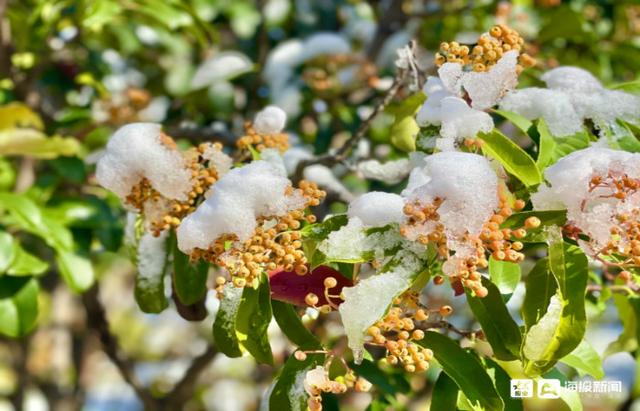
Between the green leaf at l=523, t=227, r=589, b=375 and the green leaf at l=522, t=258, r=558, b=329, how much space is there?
0.9 inches

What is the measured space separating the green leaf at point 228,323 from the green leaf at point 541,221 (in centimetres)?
26

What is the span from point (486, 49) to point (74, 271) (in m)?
0.79

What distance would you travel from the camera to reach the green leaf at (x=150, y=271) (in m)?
0.91

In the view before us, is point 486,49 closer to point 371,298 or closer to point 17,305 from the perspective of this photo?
point 371,298

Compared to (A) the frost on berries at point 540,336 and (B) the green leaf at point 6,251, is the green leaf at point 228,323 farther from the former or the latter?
(B) the green leaf at point 6,251

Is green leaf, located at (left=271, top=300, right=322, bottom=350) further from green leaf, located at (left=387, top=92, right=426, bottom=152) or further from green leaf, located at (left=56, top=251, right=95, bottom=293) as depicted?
green leaf, located at (left=56, top=251, right=95, bottom=293)

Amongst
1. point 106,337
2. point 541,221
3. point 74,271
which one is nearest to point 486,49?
point 541,221

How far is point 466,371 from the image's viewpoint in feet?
2.40

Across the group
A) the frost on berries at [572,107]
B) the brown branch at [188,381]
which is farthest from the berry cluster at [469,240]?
the brown branch at [188,381]

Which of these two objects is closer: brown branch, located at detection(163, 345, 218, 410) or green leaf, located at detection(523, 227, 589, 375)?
green leaf, located at detection(523, 227, 589, 375)

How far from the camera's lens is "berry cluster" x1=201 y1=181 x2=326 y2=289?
2.27ft

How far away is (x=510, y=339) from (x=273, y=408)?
9.3 inches

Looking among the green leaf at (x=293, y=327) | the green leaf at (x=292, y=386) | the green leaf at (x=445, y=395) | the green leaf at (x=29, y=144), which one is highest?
the green leaf at (x=293, y=327)

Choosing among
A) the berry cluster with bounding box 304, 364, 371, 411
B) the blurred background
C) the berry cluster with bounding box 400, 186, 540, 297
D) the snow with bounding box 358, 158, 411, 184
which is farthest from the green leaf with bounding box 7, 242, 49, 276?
the berry cluster with bounding box 400, 186, 540, 297
